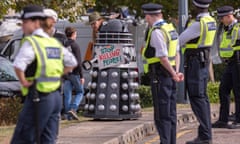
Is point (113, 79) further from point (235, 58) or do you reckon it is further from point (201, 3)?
point (201, 3)

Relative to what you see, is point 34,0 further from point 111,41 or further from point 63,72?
point 63,72

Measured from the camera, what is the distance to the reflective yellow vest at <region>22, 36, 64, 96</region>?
7.72m

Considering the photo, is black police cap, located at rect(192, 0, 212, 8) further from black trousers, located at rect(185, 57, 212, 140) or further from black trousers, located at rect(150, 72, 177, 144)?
black trousers, located at rect(150, 72, 177, 144)

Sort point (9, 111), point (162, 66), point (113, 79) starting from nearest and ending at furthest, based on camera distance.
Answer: point (162, 66) → point (113, 79) → point (9, 111)

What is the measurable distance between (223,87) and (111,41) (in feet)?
7.09

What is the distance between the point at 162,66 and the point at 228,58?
371 centimetres

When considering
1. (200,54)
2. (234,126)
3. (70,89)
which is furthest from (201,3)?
(70,89)

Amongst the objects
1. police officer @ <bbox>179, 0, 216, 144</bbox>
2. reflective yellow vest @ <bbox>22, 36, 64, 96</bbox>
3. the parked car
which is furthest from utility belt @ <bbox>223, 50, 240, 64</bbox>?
reflective yellow vest @ <bbox>22, 36, 64, 96</bbox>

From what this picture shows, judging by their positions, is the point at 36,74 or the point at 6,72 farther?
the point at 6,72

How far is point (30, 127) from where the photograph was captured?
25.5 feet

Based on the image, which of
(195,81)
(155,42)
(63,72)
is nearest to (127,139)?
(195,81)

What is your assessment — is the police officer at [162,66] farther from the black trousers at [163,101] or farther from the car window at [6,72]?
the car window at [6,72]

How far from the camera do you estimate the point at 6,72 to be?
16969mm

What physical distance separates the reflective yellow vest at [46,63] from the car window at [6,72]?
29.0 feet
